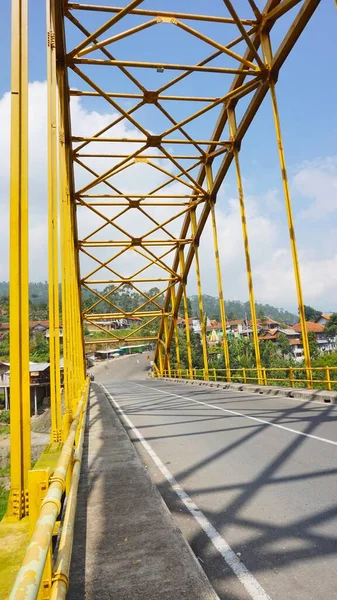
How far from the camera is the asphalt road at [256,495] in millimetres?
2891

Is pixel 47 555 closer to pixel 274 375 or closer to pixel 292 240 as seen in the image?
pixel 292 240

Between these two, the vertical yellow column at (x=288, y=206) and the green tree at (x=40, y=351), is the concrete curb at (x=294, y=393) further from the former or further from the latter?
the green tree at (x=40, y=351)

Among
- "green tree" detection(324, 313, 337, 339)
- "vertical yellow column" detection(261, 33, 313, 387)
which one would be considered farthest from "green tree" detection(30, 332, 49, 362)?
"green tree" detection(324, 313, 337, 339)

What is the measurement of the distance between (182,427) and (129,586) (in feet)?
22.1

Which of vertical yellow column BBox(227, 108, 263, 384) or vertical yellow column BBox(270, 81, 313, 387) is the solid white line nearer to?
vertical yellow column BBox(270, 81, 313, 387)

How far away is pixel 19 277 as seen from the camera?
3176 mm

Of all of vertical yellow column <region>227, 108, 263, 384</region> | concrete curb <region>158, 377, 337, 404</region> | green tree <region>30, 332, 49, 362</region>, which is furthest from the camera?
green tree <region>30, 332, 49, 362</region>

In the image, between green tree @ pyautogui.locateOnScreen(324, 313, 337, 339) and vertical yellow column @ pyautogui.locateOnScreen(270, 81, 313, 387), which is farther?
green tree @ pyautogui.locateOnScreen(324, 313, 337, 339)

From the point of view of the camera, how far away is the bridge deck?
246 centimetres

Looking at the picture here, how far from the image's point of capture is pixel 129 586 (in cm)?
251

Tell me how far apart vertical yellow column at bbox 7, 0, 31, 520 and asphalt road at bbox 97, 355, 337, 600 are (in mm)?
1620

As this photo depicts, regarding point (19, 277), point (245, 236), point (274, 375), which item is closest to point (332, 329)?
point (274, 375)

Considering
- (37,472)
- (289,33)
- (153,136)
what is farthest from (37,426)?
(37,472)

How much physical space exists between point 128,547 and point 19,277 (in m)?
2.28
